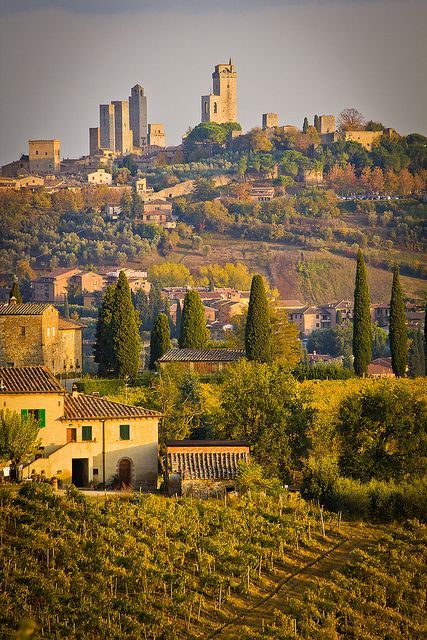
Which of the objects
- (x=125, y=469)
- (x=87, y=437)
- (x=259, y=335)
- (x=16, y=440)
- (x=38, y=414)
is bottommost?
(x=125, y=469)

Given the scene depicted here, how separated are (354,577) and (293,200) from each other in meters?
126

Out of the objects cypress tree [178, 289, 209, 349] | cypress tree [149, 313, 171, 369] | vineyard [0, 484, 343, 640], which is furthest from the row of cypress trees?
vineyard [0, 484, 343, 640]

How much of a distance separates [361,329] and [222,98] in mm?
135981

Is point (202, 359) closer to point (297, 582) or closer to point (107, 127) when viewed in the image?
point (297, 582)

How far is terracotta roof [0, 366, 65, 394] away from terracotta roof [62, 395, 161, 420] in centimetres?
53

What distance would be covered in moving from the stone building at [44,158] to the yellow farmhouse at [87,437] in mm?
135426

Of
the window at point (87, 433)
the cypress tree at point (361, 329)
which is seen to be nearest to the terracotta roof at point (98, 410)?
the window at point (87, 433)

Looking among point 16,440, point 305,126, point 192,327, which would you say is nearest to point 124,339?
point 192,327

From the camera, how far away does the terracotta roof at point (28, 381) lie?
1270 inches

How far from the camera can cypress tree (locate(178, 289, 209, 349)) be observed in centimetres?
4512

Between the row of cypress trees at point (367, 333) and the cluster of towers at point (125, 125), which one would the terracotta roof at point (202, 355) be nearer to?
the row of cypress trees at point (367, 333)

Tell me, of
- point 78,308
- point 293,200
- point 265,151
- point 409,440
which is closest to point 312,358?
point 78,308

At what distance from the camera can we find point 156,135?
186875 mm

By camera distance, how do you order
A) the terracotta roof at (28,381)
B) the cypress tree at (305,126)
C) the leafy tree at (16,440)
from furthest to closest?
the cypress tree at (305,126) → the terracotta roof at (28,381) → the leafy tree at (16,440)
